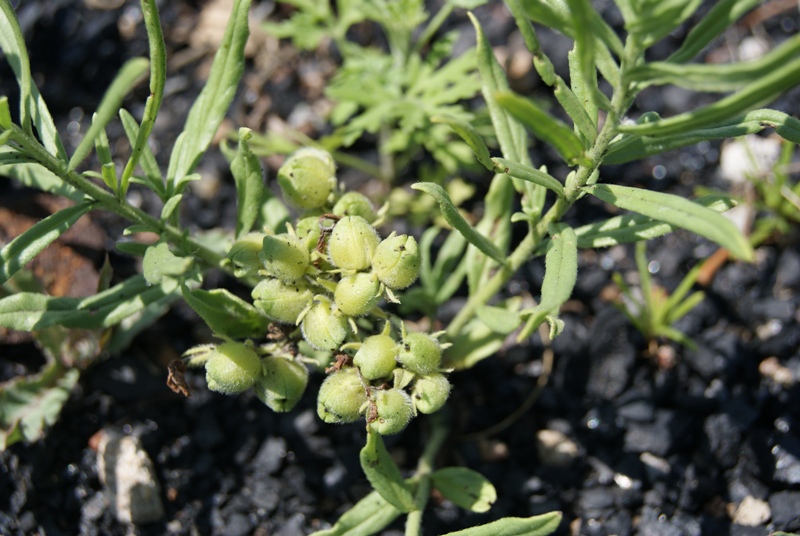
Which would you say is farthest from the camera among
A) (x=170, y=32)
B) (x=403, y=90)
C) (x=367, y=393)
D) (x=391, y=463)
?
(x=170, y=32)

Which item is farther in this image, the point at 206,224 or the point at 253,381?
the point at 206,224

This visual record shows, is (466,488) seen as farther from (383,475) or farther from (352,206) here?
(352,206)

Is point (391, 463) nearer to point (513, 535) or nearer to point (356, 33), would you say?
point (513, 535)

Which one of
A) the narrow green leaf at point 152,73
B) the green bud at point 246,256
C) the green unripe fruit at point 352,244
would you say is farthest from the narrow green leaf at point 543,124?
the narrow green leaf at point 152,73

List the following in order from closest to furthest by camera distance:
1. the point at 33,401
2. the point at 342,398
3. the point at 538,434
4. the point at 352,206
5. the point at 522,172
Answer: the point at 522,172 → the point at 342,398 → the point at 352,206 → the point at 33,401 → the point at 538,434

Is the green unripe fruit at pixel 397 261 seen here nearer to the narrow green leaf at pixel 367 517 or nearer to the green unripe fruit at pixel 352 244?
the green unripe fruit at pixel 352 244

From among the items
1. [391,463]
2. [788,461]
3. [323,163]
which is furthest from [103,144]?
[788,461]

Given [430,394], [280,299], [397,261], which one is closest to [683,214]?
[397,261]

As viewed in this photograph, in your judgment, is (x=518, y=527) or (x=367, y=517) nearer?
(x=518, y=527)
